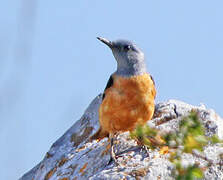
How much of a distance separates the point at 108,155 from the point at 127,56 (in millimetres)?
1712

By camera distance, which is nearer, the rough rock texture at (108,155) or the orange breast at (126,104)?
the rough rock texture at (108,155)

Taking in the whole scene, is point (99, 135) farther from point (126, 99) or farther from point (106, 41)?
point (106, 41)

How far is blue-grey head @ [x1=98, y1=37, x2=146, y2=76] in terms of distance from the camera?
7895 mm

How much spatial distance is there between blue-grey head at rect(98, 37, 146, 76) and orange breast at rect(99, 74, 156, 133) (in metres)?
0.32

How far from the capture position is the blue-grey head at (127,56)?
7.89 meters

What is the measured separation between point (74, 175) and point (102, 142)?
899 mm

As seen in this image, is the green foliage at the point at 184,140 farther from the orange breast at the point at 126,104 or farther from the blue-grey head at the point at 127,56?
the blue-grey head at the point at 127,56

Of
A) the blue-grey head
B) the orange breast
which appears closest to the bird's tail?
the orange breast

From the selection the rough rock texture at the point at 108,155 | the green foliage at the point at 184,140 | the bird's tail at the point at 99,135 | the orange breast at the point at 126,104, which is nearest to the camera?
the green foliage at the point at 184,140

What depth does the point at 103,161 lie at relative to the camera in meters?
6.86

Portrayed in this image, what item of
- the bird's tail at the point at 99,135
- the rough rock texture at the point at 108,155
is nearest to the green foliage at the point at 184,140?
the rough rock texture at the point at 108,155

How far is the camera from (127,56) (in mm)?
8008

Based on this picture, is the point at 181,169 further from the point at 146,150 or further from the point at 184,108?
the point at 184,108

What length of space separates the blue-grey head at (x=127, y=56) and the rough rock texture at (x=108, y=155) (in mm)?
696
